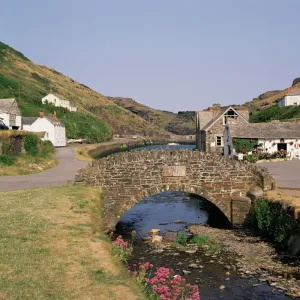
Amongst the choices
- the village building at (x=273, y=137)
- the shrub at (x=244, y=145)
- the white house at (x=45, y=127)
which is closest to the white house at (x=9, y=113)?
the white house at (x=45, y=127)

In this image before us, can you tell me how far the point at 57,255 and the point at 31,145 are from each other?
38.3 m

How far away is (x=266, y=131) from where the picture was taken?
46.9 meters

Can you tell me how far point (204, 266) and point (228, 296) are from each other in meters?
3.05

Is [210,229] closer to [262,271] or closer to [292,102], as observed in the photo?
[262,271]

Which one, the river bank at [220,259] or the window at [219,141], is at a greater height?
the window at [219,141]

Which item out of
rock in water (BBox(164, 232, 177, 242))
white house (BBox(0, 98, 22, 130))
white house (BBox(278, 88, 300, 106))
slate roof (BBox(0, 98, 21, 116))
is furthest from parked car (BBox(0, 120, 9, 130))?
white house (BBox(278, 88, 300, 106))

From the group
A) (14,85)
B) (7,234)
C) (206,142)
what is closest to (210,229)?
(7,234)

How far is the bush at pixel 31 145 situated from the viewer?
46906mm

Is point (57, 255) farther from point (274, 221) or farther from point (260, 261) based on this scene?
point (274, 221)

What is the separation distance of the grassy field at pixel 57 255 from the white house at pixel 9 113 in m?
45.9

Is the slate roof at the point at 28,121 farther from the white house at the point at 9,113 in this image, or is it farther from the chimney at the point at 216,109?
the chimney at the point at 216,109

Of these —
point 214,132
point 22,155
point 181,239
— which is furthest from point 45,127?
point 181,239

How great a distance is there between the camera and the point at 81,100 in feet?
544

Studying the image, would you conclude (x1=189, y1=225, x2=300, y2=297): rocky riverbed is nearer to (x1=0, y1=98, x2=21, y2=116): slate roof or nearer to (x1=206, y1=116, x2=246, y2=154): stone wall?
(x1=206, y1=116, x2=246, y2=154): stone wall
